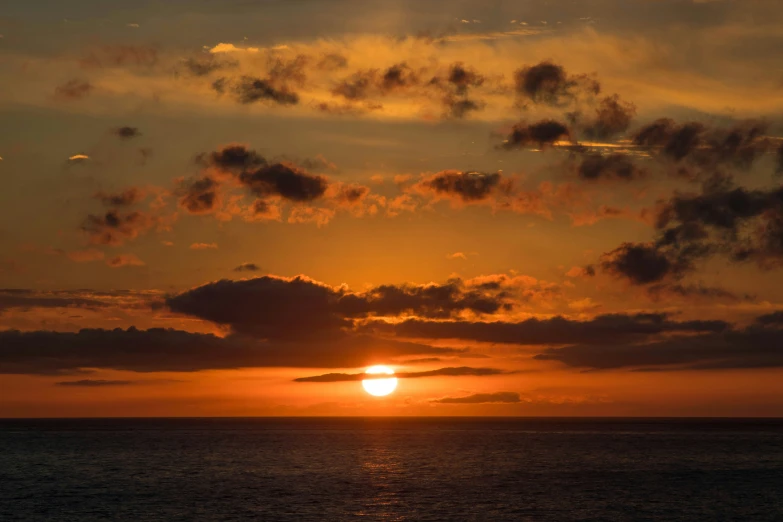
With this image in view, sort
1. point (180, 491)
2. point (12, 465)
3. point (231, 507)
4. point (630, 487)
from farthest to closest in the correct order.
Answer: point (12, 465), point (630, 487), point (180, 491), point (231, 507)

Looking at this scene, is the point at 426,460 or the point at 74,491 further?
the point at 426,460

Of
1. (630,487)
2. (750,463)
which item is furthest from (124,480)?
(750,463)

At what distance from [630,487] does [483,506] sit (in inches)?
1231

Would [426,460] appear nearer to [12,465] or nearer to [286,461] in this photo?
[286,461]

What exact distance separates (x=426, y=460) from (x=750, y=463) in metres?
56.0

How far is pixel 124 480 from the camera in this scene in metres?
123

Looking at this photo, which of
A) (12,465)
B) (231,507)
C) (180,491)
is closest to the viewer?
(231,507)

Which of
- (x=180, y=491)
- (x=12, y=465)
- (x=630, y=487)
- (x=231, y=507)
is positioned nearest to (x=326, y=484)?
(x=180, y=491)

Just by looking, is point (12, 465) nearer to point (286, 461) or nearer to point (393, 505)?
point (286, 461)

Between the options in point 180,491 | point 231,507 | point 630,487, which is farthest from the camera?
point 630,487

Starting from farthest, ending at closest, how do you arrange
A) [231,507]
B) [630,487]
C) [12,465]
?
[12,465], [630,487], [231,507]

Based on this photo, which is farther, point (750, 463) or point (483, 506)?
point (750, 463)

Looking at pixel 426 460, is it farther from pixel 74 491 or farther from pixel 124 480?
pixel 74 491

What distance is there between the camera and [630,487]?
116 meters
